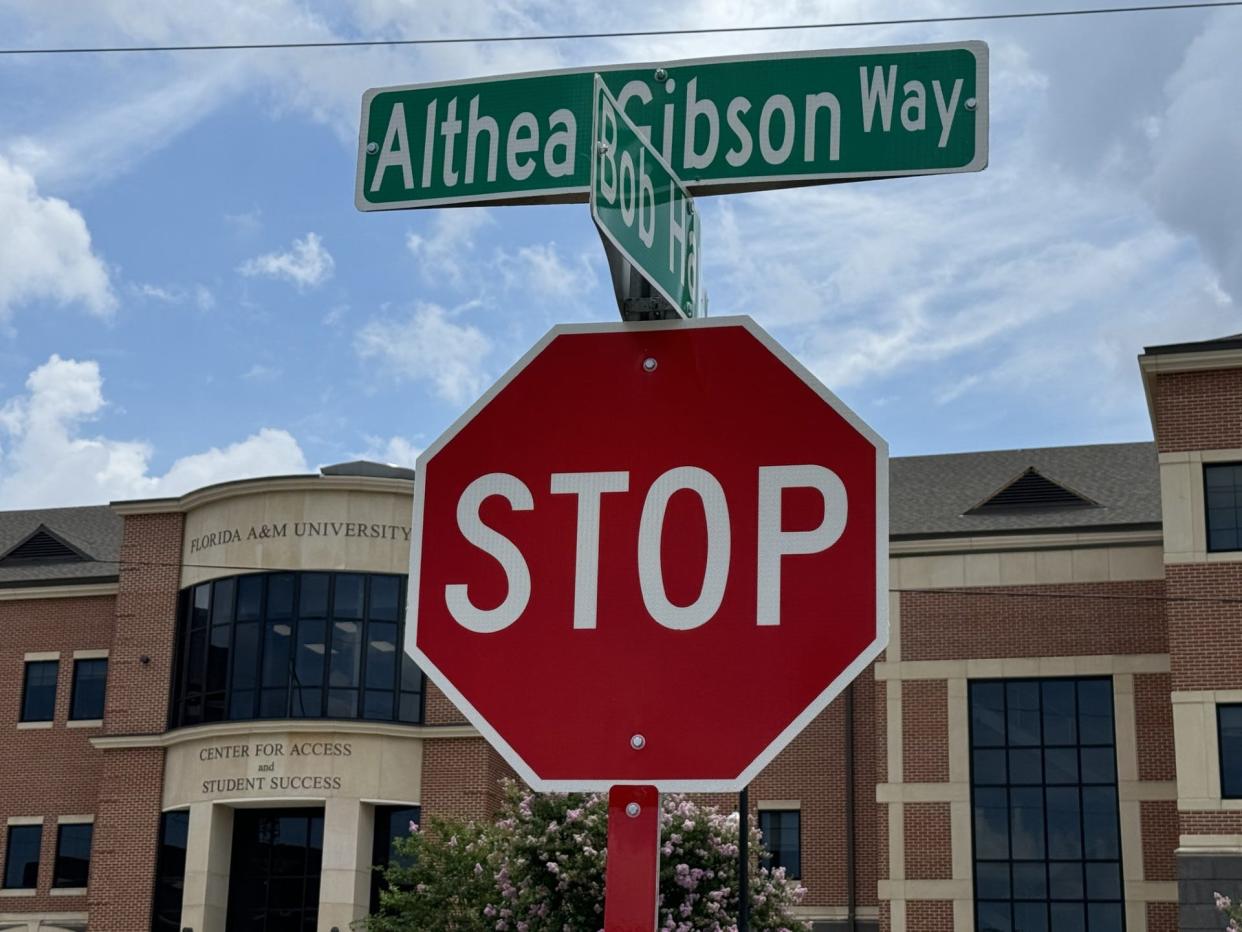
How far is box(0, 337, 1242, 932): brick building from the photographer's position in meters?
31.5

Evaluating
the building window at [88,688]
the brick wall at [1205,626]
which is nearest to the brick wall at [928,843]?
the brick wall at [1205,626]

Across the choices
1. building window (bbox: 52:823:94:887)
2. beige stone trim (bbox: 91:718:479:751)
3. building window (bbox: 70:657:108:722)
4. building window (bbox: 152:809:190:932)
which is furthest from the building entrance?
building window (bbox: 70:657:108:722)

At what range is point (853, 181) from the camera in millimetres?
3895

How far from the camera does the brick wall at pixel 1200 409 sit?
103 feet

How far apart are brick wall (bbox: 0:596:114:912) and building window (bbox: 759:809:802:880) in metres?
14.6

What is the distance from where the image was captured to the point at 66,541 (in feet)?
141

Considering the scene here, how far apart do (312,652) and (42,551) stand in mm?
10635

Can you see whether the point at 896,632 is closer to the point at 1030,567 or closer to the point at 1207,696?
the point at 1030,567

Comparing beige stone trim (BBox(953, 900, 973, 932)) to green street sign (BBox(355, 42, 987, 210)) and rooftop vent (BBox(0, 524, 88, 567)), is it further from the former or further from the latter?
green street sign (BBox(355, 42, 987, 210))

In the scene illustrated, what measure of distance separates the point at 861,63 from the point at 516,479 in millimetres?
1231

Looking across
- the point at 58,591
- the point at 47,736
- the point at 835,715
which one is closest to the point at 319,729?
the point at 47,736

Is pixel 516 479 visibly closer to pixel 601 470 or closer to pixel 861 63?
pixel 601 470

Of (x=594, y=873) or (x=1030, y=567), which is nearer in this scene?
(x=594, y=873)

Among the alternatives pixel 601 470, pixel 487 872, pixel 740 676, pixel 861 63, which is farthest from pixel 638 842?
pixel 487 872
